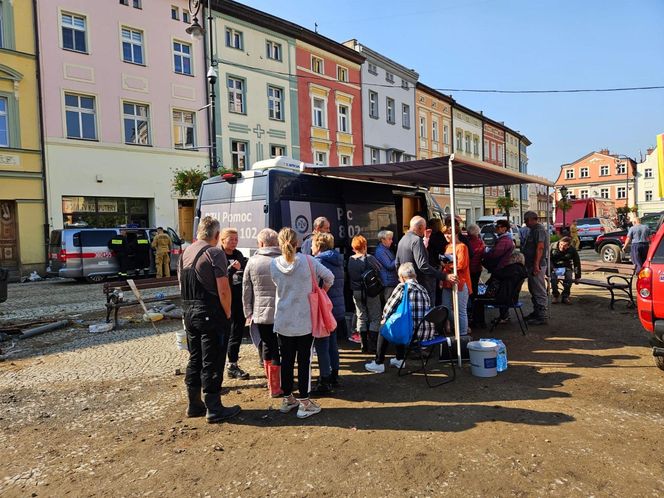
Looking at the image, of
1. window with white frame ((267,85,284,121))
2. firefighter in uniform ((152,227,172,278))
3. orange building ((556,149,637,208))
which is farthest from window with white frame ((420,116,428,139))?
orange building ((556,149,637,208))

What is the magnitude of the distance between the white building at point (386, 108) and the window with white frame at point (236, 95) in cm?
939

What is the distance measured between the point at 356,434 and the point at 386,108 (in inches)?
1215

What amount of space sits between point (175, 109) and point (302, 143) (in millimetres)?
7188

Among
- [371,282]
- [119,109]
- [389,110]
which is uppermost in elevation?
[389,110]

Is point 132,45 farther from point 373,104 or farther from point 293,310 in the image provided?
point 293,310

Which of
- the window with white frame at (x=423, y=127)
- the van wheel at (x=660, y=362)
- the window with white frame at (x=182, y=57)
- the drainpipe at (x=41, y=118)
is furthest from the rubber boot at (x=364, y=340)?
the window with white frame at (x=423, y=127)

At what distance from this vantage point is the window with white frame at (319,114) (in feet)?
88.7

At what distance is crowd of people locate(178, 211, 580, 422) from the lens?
4.16 meters

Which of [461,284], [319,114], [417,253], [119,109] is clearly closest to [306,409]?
[417,253]

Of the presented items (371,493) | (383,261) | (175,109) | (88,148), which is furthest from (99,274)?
(371,493)

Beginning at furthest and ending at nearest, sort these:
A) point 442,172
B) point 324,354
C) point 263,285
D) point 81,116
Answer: point 81,116 < point 442,172 < point 324,354 < point 263,285

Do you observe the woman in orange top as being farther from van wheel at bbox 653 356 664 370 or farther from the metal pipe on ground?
the metal pipe on ground

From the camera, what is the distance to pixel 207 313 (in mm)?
4090

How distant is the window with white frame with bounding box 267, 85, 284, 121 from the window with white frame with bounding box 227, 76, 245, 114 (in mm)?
1613
